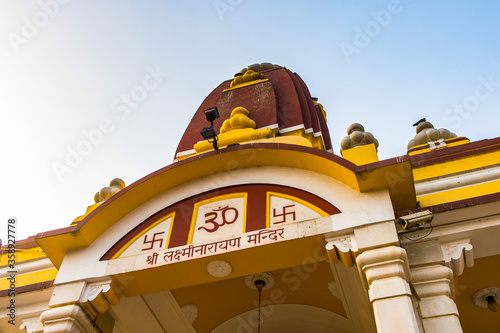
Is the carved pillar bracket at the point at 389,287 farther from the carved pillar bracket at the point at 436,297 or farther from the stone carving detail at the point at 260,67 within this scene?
the stone carving detail at the point at 260,67

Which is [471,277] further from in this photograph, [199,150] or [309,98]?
[309,98]

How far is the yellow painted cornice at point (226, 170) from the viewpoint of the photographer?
19.0 ft

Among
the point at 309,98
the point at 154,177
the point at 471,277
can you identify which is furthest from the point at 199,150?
the point at 471,277

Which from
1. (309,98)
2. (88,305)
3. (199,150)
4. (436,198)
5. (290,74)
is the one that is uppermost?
(290,74)

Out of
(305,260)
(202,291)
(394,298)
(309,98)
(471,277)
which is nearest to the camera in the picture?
(394,298)

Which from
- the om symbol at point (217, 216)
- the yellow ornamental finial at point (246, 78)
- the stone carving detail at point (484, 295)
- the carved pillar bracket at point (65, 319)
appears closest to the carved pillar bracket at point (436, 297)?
the stone carving detail at point (484, 295)

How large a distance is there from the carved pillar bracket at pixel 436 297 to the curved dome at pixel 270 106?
15.2 feet

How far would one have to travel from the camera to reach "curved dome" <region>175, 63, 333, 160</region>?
991 centimetres

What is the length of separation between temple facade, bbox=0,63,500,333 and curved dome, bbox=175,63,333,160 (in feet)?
5.90

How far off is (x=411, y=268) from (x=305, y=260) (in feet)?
3.92

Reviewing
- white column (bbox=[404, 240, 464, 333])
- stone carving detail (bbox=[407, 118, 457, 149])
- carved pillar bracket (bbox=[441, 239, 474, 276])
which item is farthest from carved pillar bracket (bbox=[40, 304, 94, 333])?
stone carving detail (bbox=[407, 118, 457, 149])

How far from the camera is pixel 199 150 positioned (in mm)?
9211

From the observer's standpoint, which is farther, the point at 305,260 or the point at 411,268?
the point at 305,260

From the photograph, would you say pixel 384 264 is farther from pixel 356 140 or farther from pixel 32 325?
pixel 32 325
